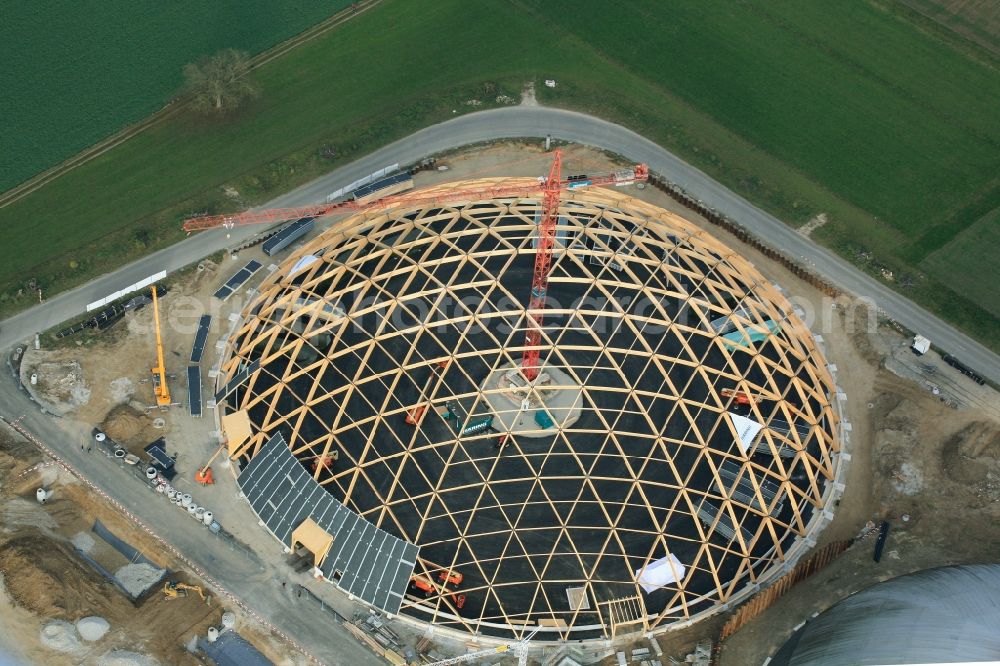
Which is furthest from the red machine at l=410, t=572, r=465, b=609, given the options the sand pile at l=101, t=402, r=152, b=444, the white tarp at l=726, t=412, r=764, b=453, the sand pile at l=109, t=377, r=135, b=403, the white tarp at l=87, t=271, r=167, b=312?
the white tarp at l=87, t=271, r=167, b=312

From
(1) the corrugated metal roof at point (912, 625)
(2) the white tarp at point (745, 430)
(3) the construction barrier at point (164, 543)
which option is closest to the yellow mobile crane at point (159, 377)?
(3) the construction barrier at point (164, 543)

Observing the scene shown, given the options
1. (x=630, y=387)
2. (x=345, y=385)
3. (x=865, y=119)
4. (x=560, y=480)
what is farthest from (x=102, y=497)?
(x=865, y=119)

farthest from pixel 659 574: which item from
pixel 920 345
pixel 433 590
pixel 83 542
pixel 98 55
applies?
pixel 98 55

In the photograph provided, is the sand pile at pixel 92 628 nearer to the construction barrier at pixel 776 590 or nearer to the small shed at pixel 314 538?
the small shed at pixel 314 538

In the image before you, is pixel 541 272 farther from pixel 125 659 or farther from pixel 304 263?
pixel 125 659

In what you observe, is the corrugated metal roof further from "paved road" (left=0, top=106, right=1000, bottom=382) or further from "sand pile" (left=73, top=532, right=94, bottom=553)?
"sand pile" (left=73, top=532, right=94, bottom=553)

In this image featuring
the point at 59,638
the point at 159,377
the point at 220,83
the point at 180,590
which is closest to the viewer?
the point at 59,638
